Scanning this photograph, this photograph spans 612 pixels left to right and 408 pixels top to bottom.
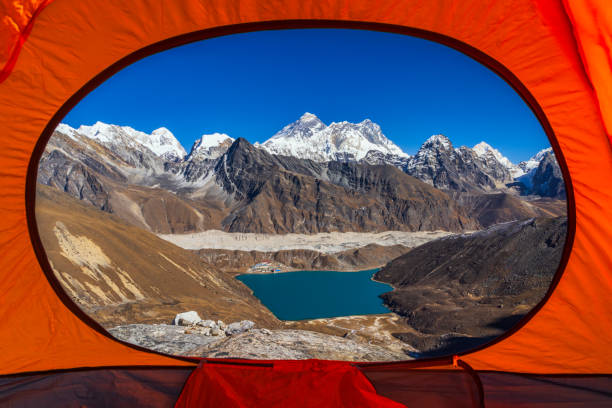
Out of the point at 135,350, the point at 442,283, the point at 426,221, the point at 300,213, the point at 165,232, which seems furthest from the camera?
the point at 426,221

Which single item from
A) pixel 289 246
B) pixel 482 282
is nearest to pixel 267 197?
pixel 289 246

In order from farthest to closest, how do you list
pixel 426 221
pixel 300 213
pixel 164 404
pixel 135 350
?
1. pixel 426 221
2. pixel 300 213
3. pixel 135 350
4. pixel 164 404

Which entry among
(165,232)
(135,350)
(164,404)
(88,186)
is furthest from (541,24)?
(88,186)

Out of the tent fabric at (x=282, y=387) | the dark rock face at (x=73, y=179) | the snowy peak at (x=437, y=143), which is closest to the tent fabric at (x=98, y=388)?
the tent fabric at (x=282, y=387)

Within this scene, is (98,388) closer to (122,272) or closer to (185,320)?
(185,320)

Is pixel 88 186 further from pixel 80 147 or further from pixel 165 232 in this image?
pixel 80 147

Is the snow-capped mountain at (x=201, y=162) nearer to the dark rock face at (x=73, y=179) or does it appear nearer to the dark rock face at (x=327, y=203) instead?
the dark rock face at (x=327, y=203)

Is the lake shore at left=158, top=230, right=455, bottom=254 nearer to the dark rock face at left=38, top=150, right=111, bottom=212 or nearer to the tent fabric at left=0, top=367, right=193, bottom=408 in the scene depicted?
the dark rock face at left=38, top=150, right=111, bottom=212
